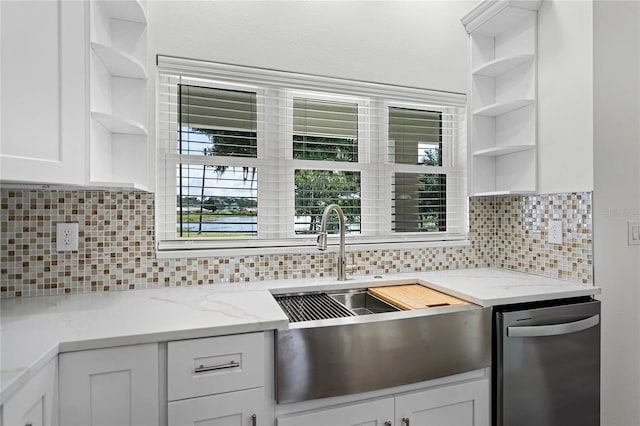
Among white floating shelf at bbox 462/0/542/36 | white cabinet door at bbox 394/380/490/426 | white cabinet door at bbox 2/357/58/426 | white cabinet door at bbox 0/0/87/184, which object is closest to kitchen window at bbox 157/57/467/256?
white floating shelf at bbox 462/0/542/36

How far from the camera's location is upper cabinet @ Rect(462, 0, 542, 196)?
2.03 m

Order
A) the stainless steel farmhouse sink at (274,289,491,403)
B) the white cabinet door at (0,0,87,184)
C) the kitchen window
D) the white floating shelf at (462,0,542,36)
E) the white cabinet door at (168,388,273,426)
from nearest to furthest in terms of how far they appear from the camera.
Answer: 1. the white cabinet door at (0,0,87,184)
2. the white cabinet door at (168,388,273,426)
3. the stainless steel farmhouse sink at (274,289,491,403)
4. the kitchen window
5. the white floating shelf at (462,0,542,36)

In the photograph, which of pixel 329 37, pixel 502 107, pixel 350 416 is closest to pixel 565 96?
pixel 502 107

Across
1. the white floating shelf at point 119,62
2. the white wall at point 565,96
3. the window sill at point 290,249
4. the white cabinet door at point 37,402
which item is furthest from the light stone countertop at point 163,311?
the white floating shelf at point 119,62

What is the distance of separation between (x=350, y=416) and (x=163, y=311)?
808 mm

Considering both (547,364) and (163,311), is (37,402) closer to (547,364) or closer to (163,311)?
(163,311)

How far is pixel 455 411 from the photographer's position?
1468 mm

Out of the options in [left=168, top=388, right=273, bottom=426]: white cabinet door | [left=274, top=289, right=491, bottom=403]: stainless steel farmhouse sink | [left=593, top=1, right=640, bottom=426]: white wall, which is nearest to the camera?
[left=168, top=388, right=273, bottom=426]: white cabinet door

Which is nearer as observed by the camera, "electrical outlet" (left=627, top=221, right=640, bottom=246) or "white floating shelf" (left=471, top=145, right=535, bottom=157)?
"electrical outlet" (left=627, top=221, right=640, bottom=246)

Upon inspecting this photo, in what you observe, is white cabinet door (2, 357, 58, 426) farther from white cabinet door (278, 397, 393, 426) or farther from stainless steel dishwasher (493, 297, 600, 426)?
stainless steel dishwasher (493, 297, 600, 426)

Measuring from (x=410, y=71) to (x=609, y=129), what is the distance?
1.09 metres

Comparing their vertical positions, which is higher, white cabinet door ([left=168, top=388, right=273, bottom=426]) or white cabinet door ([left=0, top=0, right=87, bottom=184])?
white cabinet door ([left=0, top=0, right=87, bottom=184])

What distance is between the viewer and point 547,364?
1586 millimetres

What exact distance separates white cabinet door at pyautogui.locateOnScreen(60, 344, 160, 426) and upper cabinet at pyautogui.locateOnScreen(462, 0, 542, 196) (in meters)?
1.94
